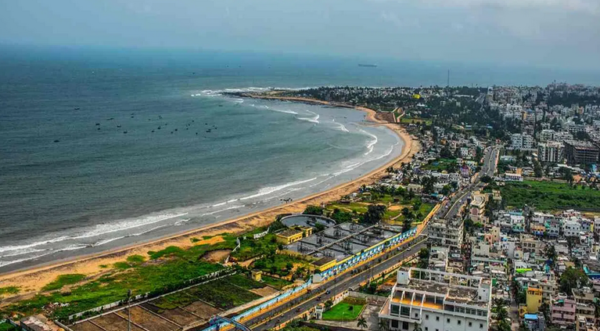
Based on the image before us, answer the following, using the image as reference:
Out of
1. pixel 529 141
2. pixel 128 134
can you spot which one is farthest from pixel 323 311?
pixel 529 141

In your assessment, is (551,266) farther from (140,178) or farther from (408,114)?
(408,114)

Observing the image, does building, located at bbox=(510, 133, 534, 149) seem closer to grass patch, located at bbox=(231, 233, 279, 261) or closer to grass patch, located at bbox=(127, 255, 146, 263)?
grass patch, located at bbox=(231, 233, 279, 261)

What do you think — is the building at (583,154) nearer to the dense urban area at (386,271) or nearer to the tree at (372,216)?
the dense urban area at (386,271)

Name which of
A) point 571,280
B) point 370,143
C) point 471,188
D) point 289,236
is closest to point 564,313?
point 571,280

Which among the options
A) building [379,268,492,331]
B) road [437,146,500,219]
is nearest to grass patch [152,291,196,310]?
building [379,268,492,331]

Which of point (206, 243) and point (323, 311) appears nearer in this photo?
point (323, 311)

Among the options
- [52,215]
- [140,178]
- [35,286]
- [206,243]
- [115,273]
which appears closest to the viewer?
[35,286]

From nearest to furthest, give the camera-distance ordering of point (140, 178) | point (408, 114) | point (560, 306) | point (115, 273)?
point (560, 306) < point (115, 273) < point (140, 178) < point (408, 114)
